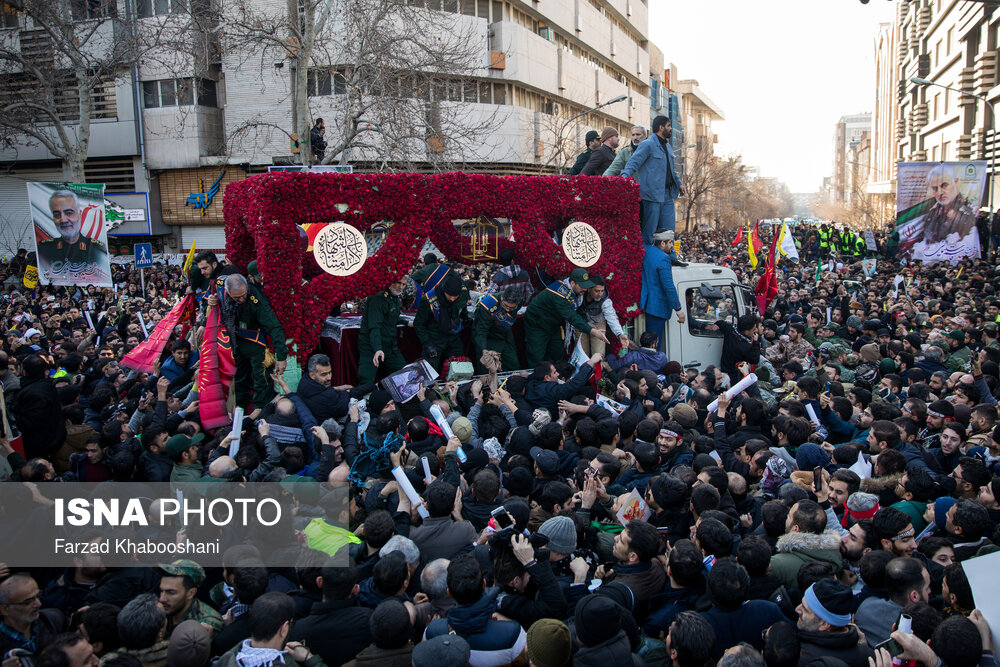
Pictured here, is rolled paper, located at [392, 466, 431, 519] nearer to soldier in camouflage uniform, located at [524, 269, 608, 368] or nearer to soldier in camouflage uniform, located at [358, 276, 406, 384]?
soldier in camouflage uniform, located at [358, 276, 406, 384]

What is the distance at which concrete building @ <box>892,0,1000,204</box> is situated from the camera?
29.8 metres

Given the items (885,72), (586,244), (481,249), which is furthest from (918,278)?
(885,72)

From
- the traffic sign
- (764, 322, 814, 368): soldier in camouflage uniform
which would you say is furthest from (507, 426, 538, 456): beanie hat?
the traffic sign

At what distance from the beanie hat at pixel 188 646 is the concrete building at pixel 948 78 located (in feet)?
83.9

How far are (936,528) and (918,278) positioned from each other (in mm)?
17643

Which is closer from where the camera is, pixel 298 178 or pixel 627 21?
pixel 298 178

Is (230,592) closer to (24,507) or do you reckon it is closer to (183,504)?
(183,504)

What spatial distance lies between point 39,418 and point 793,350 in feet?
30.8

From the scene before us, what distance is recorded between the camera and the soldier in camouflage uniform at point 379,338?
8.91 m

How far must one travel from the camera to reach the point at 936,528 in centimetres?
466

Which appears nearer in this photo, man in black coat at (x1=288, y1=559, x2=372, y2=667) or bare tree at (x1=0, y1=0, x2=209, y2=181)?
man in black coat at (x1=288, y1=559, x2=372, y2=667)

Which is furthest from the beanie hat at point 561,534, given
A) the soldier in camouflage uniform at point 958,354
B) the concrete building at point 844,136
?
the concrete building at point 844,136

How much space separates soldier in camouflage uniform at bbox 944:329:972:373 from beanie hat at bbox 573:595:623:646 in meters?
8.23

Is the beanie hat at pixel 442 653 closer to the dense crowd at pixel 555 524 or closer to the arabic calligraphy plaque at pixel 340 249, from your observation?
the dense crowd at pixel 555 524
